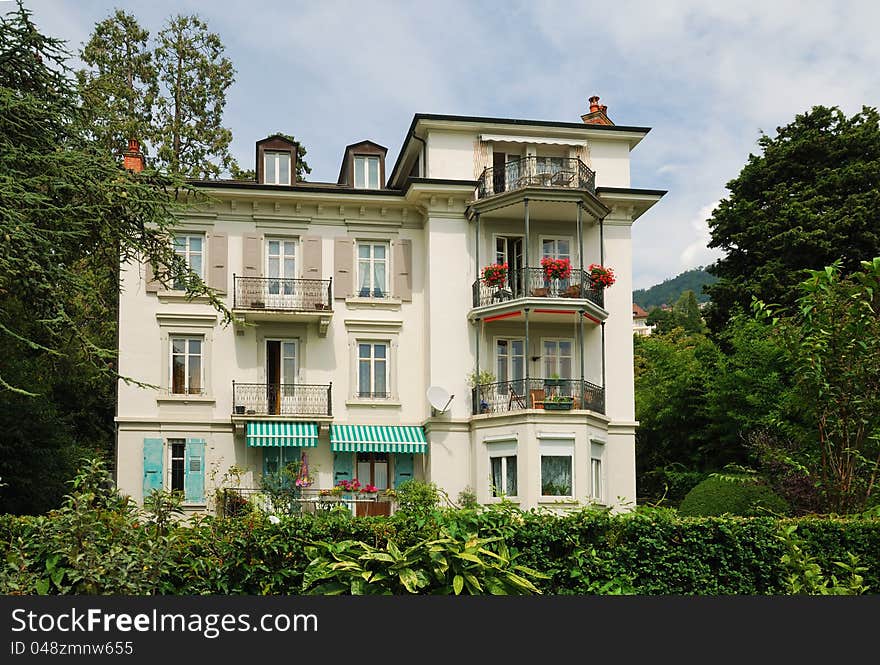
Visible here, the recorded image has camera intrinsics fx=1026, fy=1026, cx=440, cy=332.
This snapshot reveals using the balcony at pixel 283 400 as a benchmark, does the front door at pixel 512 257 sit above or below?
above

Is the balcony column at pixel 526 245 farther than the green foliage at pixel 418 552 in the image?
Yes

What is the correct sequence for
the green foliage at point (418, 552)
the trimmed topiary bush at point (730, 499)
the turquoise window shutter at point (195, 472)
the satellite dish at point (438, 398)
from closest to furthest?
1. the green foliage at point (418, 552)
2. the trimmed topiary bush at point (730, 499)
3. the turquoise window shutter at point (195, 472)
4. the satellite dish at point (438, 398)

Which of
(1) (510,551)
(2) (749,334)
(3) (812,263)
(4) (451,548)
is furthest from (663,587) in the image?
(3) (812,263)

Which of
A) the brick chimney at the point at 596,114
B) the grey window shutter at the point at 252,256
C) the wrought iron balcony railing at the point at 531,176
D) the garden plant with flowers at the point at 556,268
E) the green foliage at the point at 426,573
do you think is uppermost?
the brick chimney at the point at 596,114

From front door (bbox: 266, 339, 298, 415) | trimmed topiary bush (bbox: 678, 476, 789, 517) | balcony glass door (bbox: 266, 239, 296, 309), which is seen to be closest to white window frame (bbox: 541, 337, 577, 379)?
front door (bbox: 266, 339, 298, 415)

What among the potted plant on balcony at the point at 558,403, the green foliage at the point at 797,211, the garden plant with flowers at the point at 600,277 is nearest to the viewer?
the potted plant on balcony at the point at 558,403

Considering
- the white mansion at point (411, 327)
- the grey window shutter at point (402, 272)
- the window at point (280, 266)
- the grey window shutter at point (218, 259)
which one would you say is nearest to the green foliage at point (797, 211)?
the white mansion at point (411, 327)

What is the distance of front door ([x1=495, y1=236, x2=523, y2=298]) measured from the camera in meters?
28.9

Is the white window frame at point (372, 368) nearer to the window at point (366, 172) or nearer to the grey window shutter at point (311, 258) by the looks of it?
the grey window shutter at point (311, 258)

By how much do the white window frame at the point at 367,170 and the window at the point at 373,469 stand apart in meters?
7.82

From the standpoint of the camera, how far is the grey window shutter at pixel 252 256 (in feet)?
93.3

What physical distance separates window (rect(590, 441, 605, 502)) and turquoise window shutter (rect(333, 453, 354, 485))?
653cm

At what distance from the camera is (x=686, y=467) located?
3272 cm

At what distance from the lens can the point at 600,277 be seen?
2838 centimetres
